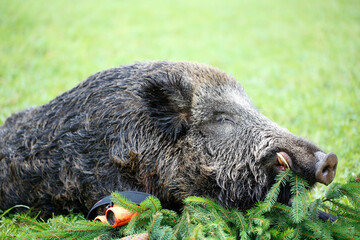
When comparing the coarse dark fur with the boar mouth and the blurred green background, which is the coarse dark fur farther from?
the blurred green background

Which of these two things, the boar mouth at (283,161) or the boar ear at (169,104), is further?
the boar ear at (169,104)

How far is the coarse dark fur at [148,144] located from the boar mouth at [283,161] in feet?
0.24

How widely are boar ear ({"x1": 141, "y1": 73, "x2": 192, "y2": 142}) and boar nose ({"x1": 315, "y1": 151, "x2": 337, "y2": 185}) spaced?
132cm

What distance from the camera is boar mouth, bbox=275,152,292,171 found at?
2.83m

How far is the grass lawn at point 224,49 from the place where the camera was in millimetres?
6539

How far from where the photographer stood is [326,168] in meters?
2.71

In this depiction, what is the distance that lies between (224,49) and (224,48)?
14 cm

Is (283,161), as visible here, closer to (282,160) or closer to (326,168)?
(282,160)

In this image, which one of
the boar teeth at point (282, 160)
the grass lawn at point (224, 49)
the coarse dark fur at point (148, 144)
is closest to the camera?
the boar teeth at point (282, 160)

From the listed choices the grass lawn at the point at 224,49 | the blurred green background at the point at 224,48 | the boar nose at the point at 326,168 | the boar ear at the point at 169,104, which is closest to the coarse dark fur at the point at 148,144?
the boar ear at the point at 169,104

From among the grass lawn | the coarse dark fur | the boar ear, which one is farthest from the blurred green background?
the boar ear

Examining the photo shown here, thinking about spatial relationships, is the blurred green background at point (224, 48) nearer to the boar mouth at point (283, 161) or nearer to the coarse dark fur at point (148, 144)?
the coarse dark fur at point (148, 144)

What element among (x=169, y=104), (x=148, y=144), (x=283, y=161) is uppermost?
(x=169, y=104)

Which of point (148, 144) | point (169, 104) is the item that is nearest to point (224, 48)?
point (169, 104)
